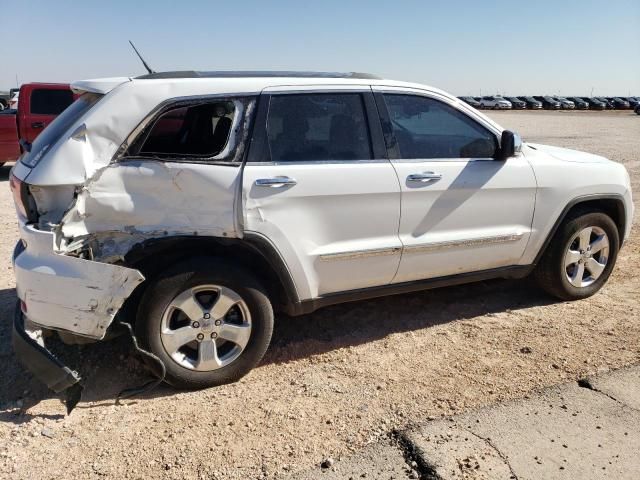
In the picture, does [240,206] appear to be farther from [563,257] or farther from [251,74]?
[563,257]

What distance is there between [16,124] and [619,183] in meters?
10.8

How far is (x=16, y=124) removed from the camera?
10.9 m

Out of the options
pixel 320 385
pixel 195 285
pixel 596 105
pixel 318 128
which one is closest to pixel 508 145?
pixel 318 128

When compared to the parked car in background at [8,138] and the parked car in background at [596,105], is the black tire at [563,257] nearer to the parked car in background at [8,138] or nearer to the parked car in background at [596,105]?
the parked car in background at [8,138]

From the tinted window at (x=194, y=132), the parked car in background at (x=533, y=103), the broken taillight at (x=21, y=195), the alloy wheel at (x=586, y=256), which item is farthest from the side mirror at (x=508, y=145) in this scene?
the parked car in background at (x=533, y=103)

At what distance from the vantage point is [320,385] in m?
3.43

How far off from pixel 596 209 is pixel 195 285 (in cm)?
341

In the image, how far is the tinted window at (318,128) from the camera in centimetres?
343

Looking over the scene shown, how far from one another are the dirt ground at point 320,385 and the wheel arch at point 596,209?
0.60m

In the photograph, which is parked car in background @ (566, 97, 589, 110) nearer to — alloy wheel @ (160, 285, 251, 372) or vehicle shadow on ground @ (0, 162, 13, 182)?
vehicle shadow on ground @ (0, 162, 13, 182)

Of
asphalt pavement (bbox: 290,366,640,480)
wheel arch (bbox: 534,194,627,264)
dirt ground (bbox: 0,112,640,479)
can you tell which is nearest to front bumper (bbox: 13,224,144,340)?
dirt ground (bbox: 0,112,640,479)

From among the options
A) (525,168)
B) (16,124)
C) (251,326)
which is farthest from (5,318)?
(16,124)

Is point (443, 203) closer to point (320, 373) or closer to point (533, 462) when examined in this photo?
point (320, 373)

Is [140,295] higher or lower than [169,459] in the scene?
higher
